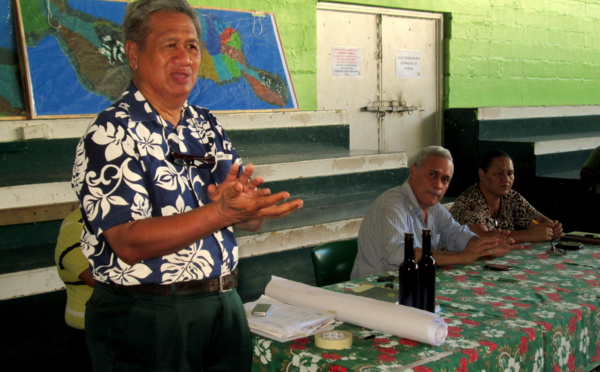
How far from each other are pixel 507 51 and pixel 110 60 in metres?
4.66

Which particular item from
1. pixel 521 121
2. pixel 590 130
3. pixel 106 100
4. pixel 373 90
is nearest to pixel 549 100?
pixel 590 130

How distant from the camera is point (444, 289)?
2244 millimetres

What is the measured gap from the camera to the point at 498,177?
357cm

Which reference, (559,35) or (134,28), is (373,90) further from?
(134,28)

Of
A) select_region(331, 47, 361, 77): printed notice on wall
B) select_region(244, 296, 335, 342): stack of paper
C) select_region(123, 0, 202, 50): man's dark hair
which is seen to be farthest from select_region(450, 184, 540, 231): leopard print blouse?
select_region(123, 0, 202, 50): man's dark hair

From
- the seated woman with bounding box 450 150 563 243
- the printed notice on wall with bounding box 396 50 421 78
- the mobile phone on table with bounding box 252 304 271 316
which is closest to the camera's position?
the mobile phone on table with bounding box 252 304 271 316

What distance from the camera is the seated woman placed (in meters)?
3.49

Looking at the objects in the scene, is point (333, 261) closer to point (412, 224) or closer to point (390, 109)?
point (412, 224)

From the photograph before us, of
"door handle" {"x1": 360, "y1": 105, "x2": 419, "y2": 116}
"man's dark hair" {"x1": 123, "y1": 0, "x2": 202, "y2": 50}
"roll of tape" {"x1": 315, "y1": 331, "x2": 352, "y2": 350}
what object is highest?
"man's dark hair" {"x1": 123, "y1": 0, "x2": 202, "y2": 50}

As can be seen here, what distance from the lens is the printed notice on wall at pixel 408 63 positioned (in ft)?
20.0

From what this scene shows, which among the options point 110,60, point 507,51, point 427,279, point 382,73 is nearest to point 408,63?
point 382,73

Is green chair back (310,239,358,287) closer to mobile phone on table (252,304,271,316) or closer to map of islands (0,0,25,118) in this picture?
mobile phone on table (252,304,271,316)

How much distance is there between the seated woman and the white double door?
215 cm

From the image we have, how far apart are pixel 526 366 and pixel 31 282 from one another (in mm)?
2297
